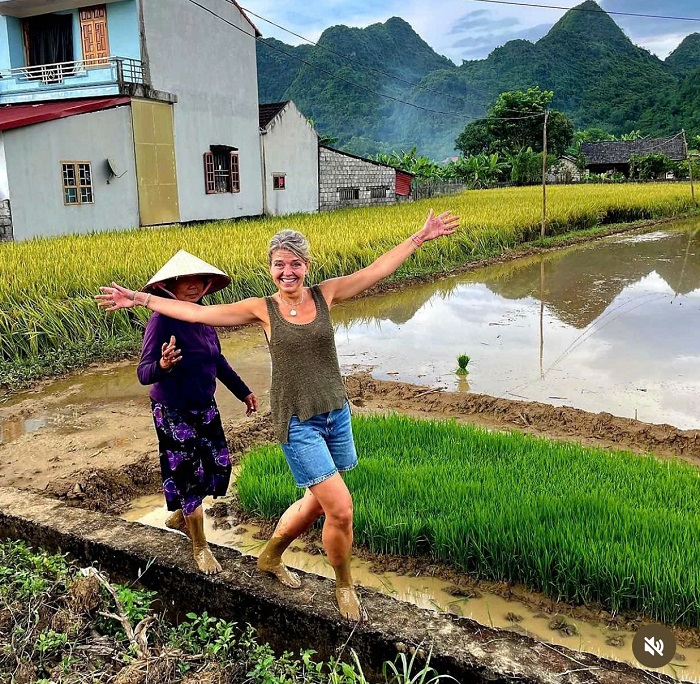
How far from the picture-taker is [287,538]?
254cm

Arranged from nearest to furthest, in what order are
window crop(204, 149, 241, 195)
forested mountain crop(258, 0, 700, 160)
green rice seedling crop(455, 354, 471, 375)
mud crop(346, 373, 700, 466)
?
1. mud crop(346, 373, 700, 466)
2. green rice seedling crop(455, 354, 471, 375)
3. window crop(204, 149, 241, 195)
4. forested mountain crop(258, 0, 700, 160)

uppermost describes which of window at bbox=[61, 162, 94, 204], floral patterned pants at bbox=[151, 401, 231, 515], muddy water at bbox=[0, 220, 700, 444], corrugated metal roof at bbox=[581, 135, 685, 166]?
corrugated metal roof at bbox=[581, 135, 685, 166]

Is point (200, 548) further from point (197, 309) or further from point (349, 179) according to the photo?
point (349, 179)

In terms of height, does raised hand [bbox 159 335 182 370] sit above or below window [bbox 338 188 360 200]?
below

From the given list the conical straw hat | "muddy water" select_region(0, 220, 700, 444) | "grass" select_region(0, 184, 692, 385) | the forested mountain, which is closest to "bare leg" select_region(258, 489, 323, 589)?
the conical straw hat

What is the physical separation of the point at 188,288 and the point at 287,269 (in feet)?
2.35

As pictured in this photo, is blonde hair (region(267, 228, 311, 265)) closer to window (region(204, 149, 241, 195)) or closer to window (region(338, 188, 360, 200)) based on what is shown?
window (region(204, 149, 241, 195))

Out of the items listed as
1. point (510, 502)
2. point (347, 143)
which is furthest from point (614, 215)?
point (347, 143)

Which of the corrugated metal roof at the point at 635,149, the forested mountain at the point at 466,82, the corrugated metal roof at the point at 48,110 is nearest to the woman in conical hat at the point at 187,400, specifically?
the corrugated metal roof at the point at 48,110

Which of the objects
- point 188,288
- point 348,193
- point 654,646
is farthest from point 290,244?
point 348,193

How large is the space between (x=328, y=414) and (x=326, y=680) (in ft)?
2.77

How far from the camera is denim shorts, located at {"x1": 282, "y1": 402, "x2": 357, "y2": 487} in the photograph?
229 centimetres

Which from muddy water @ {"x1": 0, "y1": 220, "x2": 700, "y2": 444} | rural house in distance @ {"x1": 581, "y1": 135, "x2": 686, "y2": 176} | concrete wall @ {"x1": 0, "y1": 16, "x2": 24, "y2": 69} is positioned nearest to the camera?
muddy water @ {"x1": 0, "y1": 220, "x2": 700, "y2": 444}

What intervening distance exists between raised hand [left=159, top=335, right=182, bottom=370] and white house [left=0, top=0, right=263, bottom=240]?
12.0m
